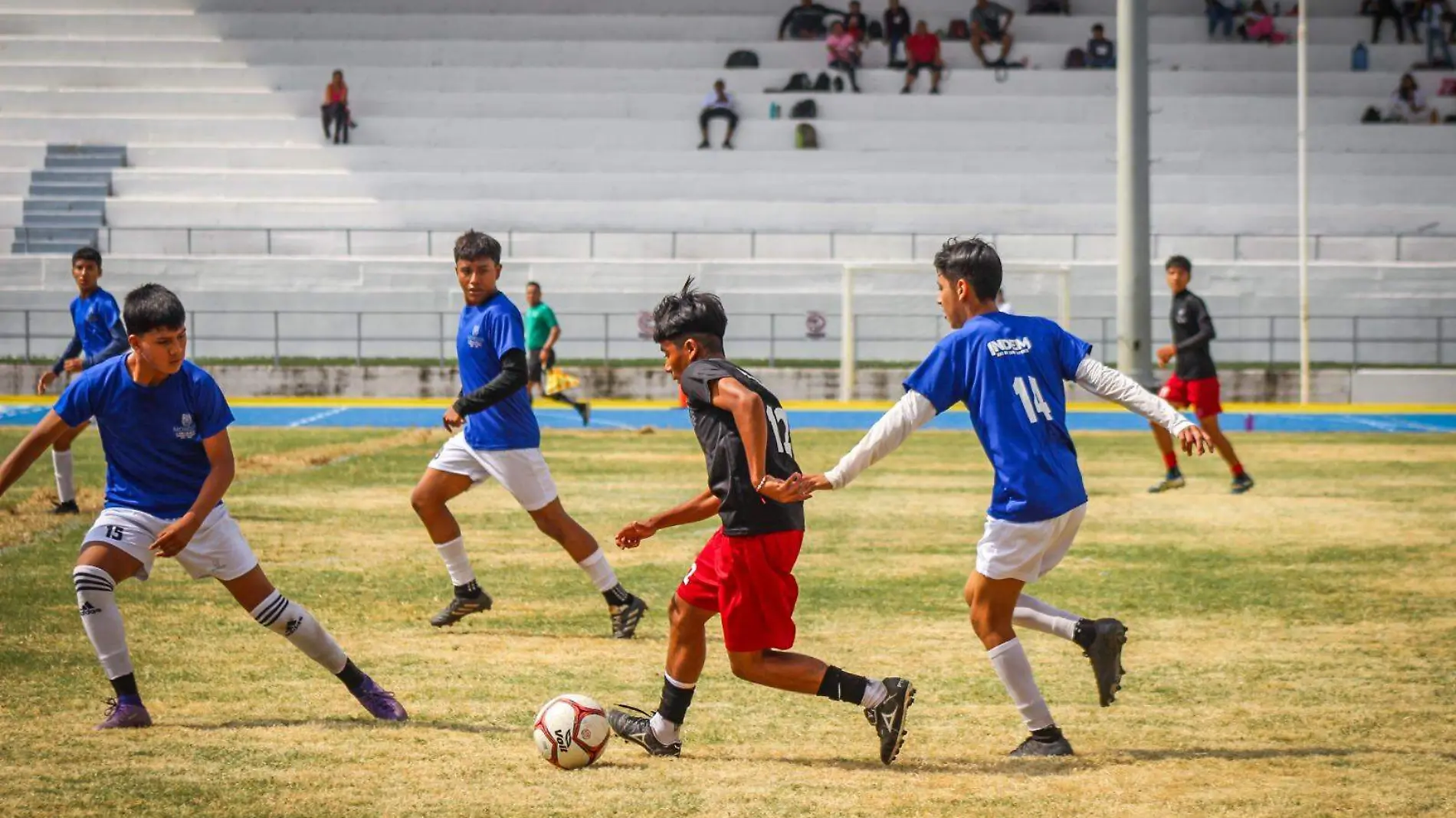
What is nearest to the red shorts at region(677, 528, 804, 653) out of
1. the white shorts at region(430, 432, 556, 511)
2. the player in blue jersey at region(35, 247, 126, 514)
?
Result: the white shorts at region(430, 432, 556, 511)

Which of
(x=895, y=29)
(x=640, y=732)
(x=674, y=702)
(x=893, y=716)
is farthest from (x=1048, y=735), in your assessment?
(x=895, y=29)

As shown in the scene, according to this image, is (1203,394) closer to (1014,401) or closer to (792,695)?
(792,695)

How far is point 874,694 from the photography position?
21.6ft

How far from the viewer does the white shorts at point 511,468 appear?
9.74 m

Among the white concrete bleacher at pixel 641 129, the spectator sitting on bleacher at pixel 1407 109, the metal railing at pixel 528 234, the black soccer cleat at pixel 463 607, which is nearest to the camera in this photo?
the black soccer cleat at pixel 463 607

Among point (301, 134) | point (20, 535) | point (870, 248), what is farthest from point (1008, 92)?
point (20, 535)

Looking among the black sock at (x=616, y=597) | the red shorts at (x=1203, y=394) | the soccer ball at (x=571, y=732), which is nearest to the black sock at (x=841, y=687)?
the soccer ball at (x=571, y=732)

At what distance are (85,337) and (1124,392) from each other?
11146 millimetres

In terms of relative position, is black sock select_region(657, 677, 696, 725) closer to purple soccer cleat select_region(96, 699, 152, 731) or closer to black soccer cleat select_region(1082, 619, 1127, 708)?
black soccer cleat select_region(1082, 619, 1127, 708)

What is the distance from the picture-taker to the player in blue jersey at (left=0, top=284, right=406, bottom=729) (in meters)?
7.04

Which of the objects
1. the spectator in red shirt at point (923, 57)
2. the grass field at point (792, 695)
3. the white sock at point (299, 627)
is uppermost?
the spectator in red shirt at point (923, 57)

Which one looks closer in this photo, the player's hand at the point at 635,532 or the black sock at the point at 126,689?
the player's hand at the point at 635,532

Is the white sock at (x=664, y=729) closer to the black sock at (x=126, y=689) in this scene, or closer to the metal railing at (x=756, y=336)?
the black sock at (x=126, y=689)

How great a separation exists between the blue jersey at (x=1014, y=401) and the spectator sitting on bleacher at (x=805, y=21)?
36.4 metres
